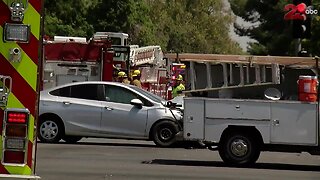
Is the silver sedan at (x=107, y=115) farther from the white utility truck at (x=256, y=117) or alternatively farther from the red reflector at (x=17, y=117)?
the red reflector at (x=17, y=117)

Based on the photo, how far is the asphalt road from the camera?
13.0 metres

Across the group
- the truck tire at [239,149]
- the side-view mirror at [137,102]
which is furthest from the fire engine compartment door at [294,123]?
the side-view mirror at [137,102]

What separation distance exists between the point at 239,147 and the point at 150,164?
174 centimetres

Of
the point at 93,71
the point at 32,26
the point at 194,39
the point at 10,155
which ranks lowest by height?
the point at 10,155

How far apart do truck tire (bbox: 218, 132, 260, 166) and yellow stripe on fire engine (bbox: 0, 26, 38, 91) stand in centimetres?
884

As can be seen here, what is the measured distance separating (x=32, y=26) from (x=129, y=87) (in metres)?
12.5

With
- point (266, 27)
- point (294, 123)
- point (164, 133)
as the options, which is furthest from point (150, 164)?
point (266, 27)

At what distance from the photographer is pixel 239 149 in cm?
1462

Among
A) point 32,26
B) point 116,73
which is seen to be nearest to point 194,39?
point 116,73

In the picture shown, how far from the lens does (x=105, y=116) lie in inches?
720

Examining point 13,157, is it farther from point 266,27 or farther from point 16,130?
point 266,27

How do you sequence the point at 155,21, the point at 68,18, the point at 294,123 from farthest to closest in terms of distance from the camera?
the point at 155,21, the point at 68,18, the point at 294,123

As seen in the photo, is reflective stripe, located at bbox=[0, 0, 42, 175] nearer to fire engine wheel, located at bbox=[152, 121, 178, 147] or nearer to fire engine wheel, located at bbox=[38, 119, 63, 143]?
fire engine wheel, located at bbox=[152, 121, 178, 147]

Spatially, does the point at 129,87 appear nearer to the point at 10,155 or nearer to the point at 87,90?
the point at 87,90
